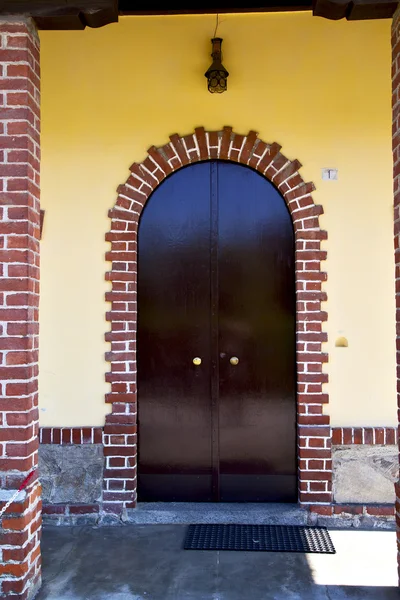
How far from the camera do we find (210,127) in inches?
169

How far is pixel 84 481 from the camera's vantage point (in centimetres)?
416

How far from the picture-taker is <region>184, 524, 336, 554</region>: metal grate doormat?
369 centimetres

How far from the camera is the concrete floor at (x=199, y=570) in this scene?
3.15 meters

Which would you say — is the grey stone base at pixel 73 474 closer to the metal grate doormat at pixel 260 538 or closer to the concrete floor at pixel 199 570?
the concrete floor at pixel 199 570

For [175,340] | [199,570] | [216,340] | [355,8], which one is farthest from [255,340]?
[355,8]

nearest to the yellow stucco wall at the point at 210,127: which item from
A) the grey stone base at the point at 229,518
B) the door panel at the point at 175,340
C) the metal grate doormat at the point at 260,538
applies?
the door panel at the point at 175,340

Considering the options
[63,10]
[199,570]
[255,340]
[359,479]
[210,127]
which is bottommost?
[199,570]

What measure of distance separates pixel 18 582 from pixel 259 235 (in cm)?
284

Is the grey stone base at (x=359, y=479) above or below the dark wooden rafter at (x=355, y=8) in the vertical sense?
below

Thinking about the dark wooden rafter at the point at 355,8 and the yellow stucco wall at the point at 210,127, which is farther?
the yellow stucco wall at the point at 210,127

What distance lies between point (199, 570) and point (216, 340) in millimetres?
1636

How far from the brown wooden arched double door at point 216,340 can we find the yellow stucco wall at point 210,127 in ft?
1.14

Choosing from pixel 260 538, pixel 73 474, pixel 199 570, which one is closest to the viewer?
pixel 199 570

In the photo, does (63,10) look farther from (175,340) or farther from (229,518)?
(229,518)
